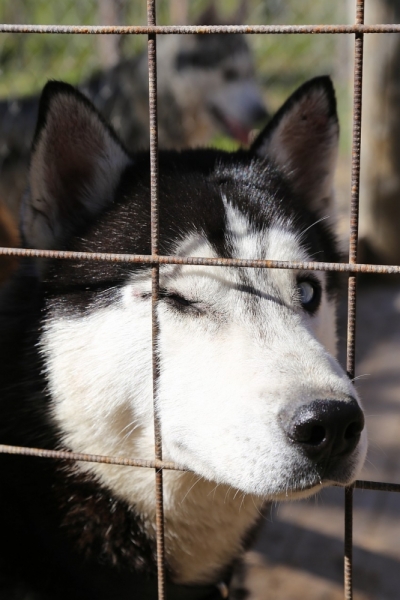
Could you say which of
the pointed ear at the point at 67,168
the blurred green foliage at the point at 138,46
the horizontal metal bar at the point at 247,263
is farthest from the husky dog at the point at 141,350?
the blurred green foliage at the point at 138,46

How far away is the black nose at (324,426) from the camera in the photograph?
1487 millimetres

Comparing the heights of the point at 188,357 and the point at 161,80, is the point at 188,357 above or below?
below

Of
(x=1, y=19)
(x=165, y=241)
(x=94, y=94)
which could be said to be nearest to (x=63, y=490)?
(x=165, y=241)

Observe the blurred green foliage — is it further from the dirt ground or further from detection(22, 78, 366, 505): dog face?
detection(22, 78, 366, 505): dog face

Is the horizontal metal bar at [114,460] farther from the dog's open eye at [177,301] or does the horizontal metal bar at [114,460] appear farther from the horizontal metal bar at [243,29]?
the horizontal metal bar at [243,29]

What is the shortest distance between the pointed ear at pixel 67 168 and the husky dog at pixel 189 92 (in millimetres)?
4727

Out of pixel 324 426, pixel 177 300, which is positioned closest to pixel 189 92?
pixel 177 300

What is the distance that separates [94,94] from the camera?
6.67 metres

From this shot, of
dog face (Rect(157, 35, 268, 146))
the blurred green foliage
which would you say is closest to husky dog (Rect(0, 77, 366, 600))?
dog face (Rect(157, 35, 268, 146))

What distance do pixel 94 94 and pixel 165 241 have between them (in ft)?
17.1

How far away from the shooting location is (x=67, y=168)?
2.06 metres

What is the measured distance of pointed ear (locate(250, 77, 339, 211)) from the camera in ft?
6.90

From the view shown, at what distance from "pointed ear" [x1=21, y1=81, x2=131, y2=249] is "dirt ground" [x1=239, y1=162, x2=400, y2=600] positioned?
3.98 ft

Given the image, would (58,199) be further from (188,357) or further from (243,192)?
(188,357)
